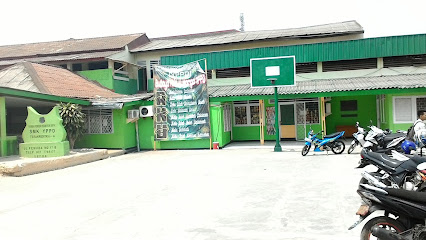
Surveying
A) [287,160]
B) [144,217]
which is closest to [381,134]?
[287,160]

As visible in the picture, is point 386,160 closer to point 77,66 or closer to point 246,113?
point 246,113

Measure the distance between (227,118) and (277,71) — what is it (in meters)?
4.09

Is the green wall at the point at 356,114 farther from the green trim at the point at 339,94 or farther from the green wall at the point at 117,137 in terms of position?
the green wall at the point at 117,137

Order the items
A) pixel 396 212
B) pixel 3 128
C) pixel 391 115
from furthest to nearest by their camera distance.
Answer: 1. pixel 391 115
2. pixel 3 128
3. pixel 396 212

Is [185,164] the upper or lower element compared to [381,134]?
lower

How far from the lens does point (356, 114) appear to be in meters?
18.7

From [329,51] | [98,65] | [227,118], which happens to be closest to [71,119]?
[227,118]

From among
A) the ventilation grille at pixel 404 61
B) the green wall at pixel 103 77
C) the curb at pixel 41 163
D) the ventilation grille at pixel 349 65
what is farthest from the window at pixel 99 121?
the ventilation grille at pixel 404 61

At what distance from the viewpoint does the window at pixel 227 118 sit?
17.3 meters

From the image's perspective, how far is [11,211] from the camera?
22.3ft

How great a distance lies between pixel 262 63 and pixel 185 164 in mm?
5507

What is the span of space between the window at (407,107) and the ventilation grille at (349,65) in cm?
265

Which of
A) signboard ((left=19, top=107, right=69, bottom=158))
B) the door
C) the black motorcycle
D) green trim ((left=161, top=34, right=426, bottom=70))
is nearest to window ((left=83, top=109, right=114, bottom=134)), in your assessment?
signboard ((left=19, top=107, right=69, bottom=158))

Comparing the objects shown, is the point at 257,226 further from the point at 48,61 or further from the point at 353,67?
the point at 48,61
